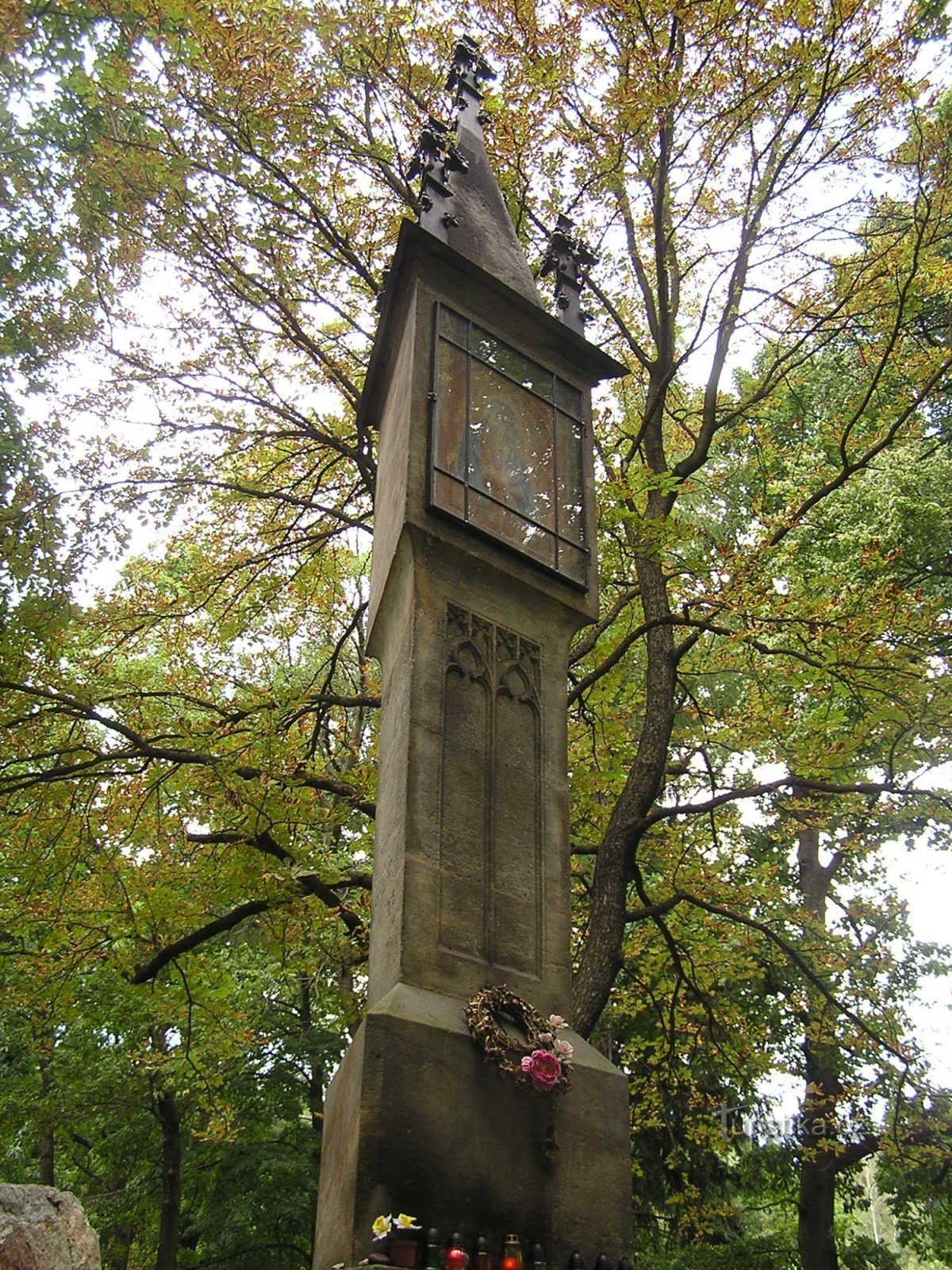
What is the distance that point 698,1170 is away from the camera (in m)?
15.1

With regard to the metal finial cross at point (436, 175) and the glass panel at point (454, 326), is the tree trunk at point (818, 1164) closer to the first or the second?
the glass panel at point (454, 326)

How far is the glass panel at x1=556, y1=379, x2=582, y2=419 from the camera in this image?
776 centimetres

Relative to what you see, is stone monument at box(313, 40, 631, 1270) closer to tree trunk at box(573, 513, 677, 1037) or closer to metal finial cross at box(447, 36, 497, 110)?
metal finial cross at box(447, 36, 497, 110)

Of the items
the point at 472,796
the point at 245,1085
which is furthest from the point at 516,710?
the point at 245,1085

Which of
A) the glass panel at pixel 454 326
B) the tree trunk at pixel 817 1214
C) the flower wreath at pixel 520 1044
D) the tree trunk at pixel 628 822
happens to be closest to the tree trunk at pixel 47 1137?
the tree trunk at pixel 628 822

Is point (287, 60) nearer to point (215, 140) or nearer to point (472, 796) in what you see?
point (215, 140)

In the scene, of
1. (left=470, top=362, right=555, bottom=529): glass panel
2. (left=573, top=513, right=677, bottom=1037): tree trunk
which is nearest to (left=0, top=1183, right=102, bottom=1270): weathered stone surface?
(left=573, top=513, right=677, bottom=1037): tree trunk

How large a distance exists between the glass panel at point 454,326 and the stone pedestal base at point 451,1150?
432 cm

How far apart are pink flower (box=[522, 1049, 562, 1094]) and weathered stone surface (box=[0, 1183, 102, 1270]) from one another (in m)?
2.00

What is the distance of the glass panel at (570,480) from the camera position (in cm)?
729

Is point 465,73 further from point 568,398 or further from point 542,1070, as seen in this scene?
point 542,1070

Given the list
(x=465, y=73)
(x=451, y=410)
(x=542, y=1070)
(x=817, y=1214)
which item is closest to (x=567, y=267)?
(x=451, y=410)

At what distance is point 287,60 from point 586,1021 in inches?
349

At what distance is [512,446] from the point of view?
721 cm
